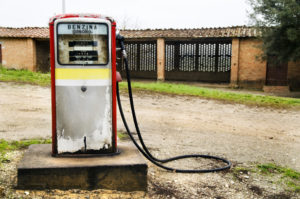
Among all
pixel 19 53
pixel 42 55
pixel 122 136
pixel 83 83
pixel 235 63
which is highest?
pixel 19 53

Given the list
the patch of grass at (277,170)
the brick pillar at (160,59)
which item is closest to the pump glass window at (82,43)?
the patch of grass at (277,170)

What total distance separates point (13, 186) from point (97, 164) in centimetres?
90

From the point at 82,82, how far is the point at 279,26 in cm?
1588

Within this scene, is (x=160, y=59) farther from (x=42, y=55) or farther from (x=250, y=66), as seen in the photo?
(x=42, y=55)

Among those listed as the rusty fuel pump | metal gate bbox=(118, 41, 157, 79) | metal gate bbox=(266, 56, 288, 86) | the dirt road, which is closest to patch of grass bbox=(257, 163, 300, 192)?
the dirt road

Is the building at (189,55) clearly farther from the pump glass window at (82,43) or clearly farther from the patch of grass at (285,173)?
the pump glass window at (82,43)

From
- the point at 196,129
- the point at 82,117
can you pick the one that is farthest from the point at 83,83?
the point at 196,129

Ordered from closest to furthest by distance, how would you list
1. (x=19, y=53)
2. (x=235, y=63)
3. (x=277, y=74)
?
(x=277, y=74) < (x=235, y=63) < (x=19, y=53)

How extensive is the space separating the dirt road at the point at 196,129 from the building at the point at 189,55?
10.5m

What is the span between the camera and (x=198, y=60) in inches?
924

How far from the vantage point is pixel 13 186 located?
11.3ft

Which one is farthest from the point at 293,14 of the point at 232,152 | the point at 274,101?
the point at 232,152

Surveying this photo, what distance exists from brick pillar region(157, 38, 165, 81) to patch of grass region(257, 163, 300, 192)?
18095mm

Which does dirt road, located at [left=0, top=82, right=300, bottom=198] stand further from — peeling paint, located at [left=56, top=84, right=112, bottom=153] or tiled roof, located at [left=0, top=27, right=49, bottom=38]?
tiled roof, located at [left=0, top=27, right=49, bottom=38]
